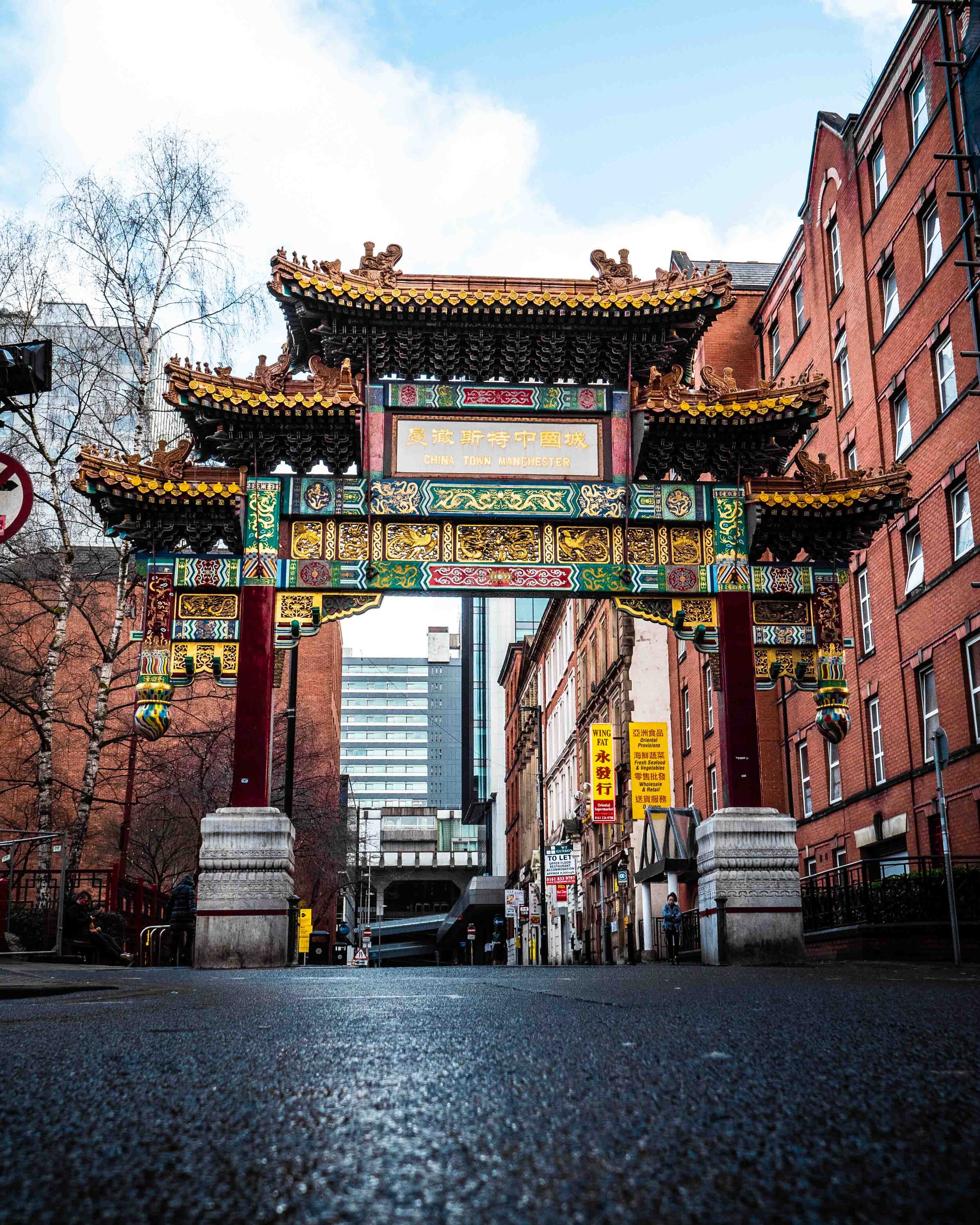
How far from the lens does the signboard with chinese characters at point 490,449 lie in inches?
762

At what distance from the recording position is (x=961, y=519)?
2444 cm

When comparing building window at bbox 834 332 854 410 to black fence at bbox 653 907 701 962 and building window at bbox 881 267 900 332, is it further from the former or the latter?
black fence at bbox 653 907 701 962

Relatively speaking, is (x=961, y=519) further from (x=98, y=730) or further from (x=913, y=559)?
(x=98, y=730)

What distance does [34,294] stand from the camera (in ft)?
84.4

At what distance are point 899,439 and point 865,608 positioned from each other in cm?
416

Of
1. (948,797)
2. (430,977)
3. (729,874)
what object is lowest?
(430,977)

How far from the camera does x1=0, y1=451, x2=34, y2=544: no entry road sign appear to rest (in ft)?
23.2

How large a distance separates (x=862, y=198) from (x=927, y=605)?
35.9 feet

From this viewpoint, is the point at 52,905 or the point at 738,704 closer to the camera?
the point at 738,704

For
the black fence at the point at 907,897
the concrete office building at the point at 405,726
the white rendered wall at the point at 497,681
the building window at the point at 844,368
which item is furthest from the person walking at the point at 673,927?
the concrete office building at the point at 405,726

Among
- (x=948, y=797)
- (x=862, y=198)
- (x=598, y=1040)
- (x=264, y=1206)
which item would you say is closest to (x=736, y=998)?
(x=598, y=1040)

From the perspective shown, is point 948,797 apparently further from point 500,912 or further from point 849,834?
point 500,912

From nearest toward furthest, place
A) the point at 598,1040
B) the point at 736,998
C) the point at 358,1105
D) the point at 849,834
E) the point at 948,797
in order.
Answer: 1. the point at 358,1105
2. the point at 598,1040
3. the point at 736,998
4. the point at 948,797
5. the point at 849,834

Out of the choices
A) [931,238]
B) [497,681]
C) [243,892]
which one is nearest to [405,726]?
[497,681]
